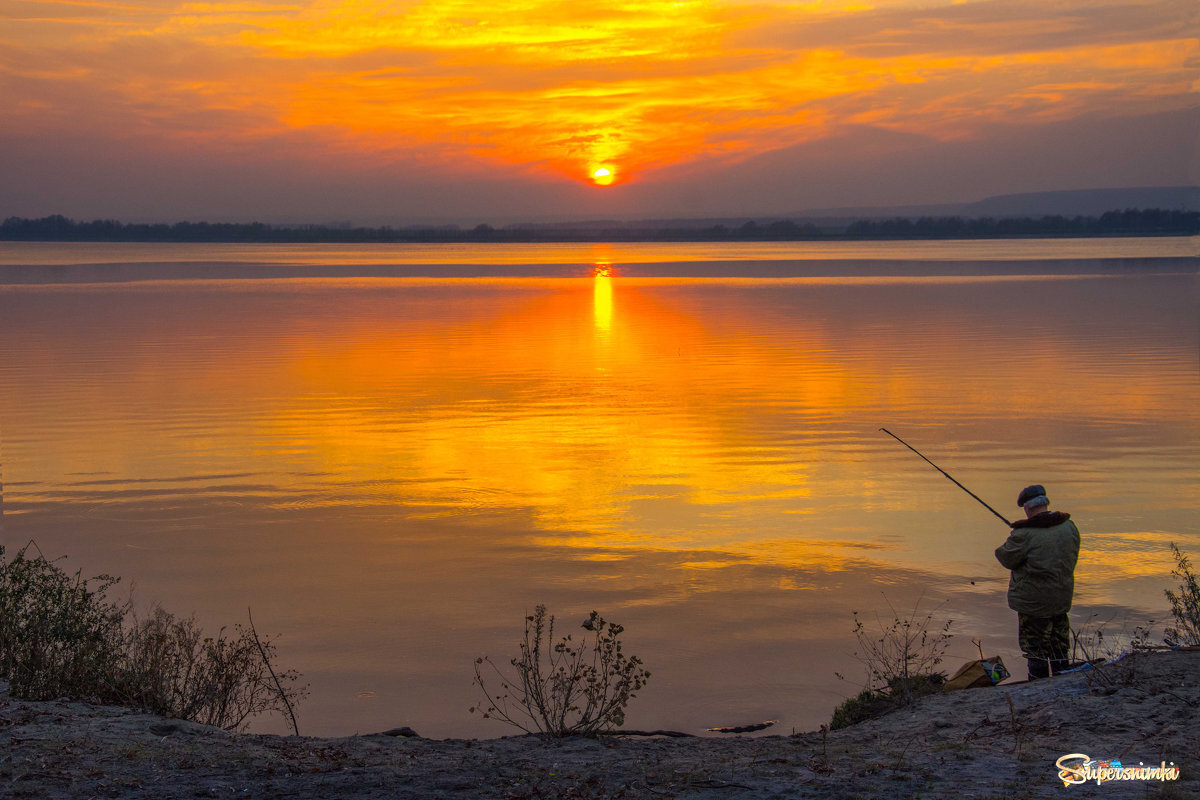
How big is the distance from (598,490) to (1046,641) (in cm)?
721

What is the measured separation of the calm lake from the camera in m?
9.41

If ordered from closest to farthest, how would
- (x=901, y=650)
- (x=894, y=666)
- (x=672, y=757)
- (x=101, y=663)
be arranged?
1. (x=672, y=757)
2. (x=101, y=663)
3. (x=894, y=666)
4. (x=901, y=650)

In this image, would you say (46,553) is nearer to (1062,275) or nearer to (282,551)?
(282,551)

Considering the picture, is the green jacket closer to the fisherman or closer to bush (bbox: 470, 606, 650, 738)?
the fisherman

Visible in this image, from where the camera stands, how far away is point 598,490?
14.2 meters

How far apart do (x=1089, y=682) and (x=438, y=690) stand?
4.46 m

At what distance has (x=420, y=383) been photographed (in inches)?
922

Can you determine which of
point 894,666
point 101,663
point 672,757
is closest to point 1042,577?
point 894,666

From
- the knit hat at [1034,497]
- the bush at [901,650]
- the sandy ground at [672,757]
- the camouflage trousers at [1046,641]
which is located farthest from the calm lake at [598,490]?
the knit hat at [1034,497]

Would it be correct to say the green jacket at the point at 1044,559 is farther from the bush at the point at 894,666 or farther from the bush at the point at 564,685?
the bush at the point at 564,685

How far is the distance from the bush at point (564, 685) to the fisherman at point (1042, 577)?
100 inches

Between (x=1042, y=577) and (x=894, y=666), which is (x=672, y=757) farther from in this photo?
(x=1042, y=577)

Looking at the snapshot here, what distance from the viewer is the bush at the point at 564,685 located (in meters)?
6.92

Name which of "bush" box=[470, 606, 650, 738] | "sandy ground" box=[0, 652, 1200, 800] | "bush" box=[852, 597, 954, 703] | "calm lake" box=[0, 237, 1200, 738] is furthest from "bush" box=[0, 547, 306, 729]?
"bush" box=[852, 597, 954, 703]
